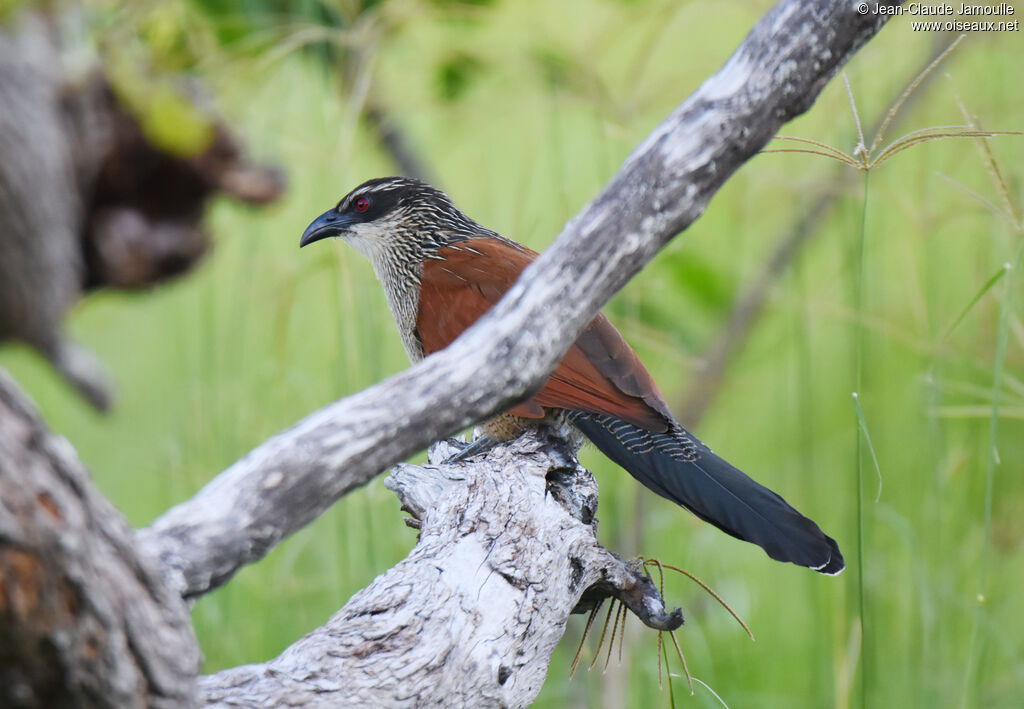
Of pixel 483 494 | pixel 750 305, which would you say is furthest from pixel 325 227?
pixel 750 305

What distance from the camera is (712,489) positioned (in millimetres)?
1293

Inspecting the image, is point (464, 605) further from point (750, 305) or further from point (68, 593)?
point (750, 305)

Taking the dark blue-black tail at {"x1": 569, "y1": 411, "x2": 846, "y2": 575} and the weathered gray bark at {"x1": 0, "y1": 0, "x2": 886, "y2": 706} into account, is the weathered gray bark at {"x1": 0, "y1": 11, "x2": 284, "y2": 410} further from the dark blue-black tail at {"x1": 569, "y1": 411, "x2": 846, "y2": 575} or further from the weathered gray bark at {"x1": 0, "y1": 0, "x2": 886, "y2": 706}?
the weathered gray bark at {"x1": 0, "y1": 0, "x2": 886, "y2": 706}

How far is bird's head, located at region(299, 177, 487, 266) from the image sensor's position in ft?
6.37

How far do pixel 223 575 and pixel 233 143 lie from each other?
2.99m

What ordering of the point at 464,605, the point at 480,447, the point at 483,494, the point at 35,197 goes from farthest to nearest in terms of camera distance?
the point at 35,197
the point at 480,447
the point at 483,494
the point at 464,605

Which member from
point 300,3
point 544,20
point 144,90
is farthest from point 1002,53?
point 144,90

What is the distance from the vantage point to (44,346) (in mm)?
3533

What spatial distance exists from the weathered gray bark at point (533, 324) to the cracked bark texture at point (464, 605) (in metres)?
0.22

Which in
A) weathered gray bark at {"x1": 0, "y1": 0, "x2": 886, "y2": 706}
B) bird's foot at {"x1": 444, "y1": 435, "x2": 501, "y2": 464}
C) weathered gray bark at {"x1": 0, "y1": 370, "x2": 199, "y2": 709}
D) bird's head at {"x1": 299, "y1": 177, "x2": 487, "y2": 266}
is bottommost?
weathered gray bark at {"x1": 0, "y1": 370, "x2": 199, "y2": 709}

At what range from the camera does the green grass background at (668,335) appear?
5.59 feet

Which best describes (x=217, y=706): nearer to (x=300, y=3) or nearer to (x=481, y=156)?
(x=300, y=3)

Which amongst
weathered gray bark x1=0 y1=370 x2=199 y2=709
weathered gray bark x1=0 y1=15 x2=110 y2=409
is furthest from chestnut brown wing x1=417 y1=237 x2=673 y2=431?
weathered gray bark x1=0 y1=15 x2=110 y2=409

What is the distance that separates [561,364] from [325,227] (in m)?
0.65
